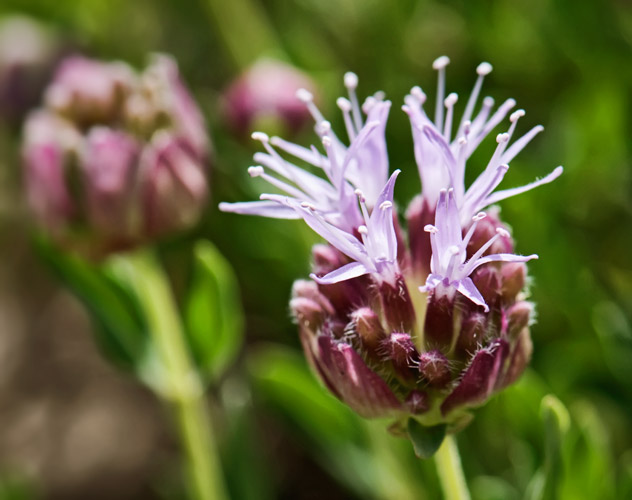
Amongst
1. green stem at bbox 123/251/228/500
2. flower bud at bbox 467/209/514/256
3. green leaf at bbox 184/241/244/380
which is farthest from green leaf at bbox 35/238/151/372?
flower bud at bbox 467/209/514/256

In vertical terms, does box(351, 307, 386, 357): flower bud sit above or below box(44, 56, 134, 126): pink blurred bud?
below

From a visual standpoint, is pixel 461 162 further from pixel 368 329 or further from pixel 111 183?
pixel 111 183

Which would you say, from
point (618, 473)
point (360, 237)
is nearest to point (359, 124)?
point (360, 237)

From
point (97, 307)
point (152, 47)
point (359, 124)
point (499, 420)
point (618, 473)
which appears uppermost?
point (359, 124)

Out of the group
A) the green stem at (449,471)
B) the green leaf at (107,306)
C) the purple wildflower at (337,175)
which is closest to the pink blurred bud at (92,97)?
the green leaf at (107,306)

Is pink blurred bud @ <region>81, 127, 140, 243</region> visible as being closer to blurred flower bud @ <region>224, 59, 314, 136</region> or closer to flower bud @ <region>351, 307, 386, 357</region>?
blurred flower bud @ <region>224, 59, 314, 136</region>

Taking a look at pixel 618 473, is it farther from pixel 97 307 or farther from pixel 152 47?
pixel 152 47
